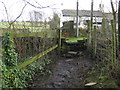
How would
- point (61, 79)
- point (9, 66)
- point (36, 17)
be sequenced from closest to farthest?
point (9, 66), point (61, 79), point (36, 17)

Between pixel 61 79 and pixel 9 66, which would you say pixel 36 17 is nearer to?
pixel 61 79

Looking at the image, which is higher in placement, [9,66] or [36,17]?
[36,17]

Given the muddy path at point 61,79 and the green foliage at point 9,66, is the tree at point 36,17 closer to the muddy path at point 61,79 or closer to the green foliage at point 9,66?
the muddy path at point 61,79

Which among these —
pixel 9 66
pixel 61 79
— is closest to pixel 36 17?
pixel 61 79

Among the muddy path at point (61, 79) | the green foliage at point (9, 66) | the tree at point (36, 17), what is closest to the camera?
the green foliage at point (9, 66)

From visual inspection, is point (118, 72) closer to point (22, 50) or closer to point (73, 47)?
point (22, 50)

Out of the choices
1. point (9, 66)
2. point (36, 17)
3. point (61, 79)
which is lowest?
point (61, 79)

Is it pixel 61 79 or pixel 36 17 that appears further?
pixel 36 17

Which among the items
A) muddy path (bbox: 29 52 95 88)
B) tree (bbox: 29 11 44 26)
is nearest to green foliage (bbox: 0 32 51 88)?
muddy path (bbox: 29 52 95 88)

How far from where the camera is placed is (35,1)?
16.8ft

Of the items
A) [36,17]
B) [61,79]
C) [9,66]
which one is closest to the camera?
[9,66]

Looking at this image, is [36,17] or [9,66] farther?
[36,17]

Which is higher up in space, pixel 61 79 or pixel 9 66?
pixel 9 66

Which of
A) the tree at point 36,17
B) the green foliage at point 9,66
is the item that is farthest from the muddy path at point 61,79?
the tree at point 36,17
